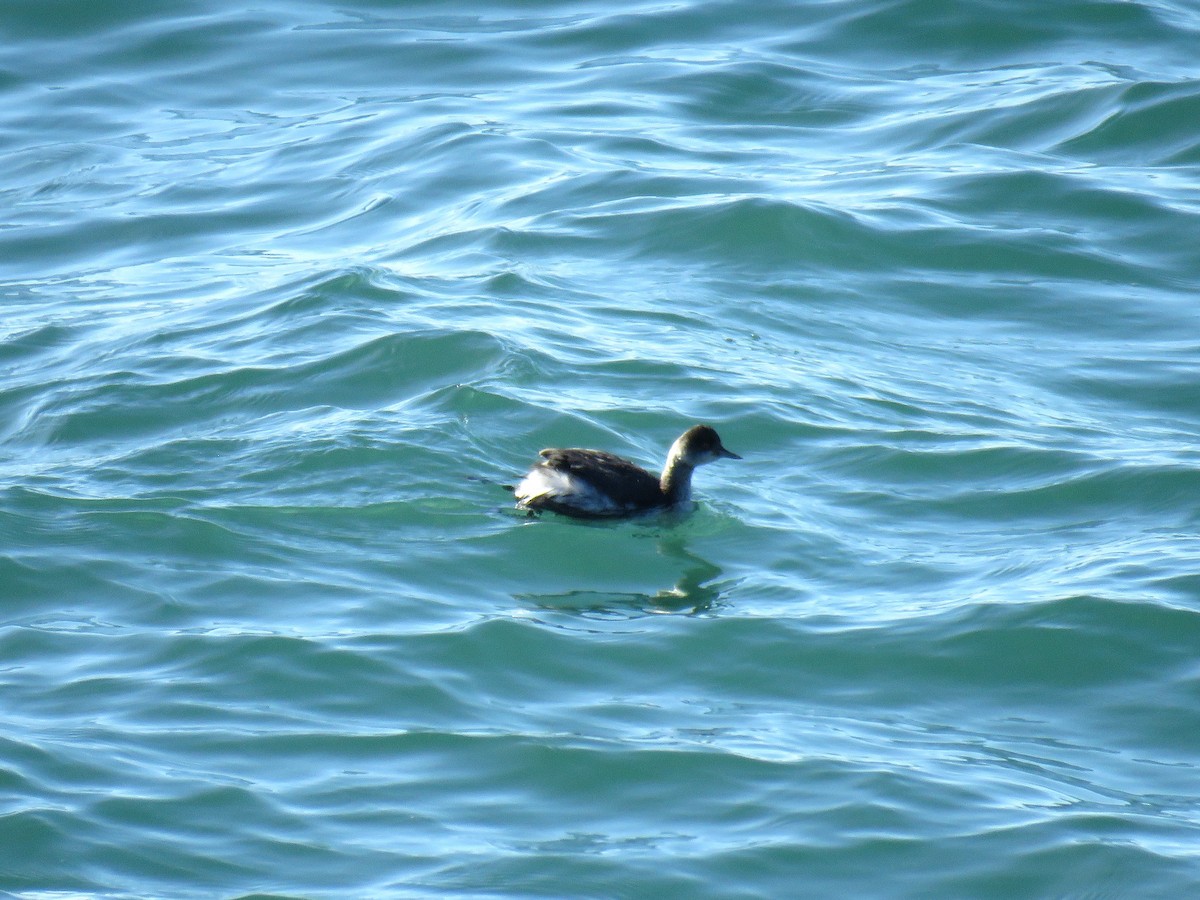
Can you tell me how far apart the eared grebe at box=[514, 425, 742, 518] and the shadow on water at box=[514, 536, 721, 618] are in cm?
73

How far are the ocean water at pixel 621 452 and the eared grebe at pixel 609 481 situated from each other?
16 cm

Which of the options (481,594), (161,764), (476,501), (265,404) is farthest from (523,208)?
(161,764)

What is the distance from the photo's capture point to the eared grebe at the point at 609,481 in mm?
9570

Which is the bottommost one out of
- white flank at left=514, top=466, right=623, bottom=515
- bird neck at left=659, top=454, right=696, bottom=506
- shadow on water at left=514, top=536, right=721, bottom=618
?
shadow on water at left=514, top=536, right=721, bottom=618

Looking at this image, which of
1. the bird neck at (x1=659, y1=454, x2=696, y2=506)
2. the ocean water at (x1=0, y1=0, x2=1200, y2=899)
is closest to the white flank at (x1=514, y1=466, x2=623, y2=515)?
the ocean water at (x1=0, y1=0, x2=1200, y2=899)

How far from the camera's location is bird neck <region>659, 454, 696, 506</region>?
32.6 ft

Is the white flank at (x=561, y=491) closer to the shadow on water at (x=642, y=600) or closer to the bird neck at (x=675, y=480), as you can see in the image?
the bird neck at (x=675, y=480)

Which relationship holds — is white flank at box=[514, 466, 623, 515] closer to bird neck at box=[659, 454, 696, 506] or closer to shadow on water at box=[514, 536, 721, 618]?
bird neck at box=[659, 454, 696, 506]

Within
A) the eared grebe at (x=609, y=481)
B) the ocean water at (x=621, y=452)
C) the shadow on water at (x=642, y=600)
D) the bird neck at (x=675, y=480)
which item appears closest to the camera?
the ocean water at (x=621, y=452)

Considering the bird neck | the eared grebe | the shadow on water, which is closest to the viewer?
the shadow on water

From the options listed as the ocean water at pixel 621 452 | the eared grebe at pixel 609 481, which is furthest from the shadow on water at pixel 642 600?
the eared grebe at pixel 609 481

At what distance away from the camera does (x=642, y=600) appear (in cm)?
893

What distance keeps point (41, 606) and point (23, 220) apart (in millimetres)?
8062

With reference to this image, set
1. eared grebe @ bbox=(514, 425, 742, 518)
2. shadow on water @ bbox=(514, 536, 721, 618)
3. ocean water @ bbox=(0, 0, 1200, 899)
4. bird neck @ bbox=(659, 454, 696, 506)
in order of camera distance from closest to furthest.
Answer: ocean water @ bbox=(0, 0, 1200, 899) → shadow on water @ bbox=(514, 536, 721, 618) → eared grebe @ bbox=(514, 425, 742, 518) → bird neck @ bbox=(659, 454, 696, 506)
